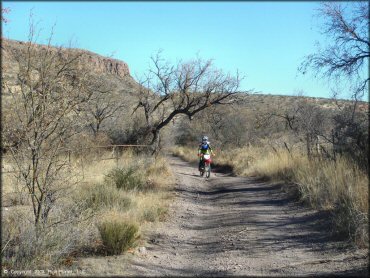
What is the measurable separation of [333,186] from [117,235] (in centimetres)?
575

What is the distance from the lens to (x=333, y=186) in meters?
10.5

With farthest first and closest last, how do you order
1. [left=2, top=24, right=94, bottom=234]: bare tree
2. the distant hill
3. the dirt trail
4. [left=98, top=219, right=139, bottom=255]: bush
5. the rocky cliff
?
the distant hill
the rocky cliff
[left=98, top=219, right=139, bottom=255]: bush
[left=2, top=24, right=94, bottom=234]: bare tree
the dirt trail

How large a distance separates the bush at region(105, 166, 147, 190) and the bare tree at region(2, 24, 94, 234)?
551 centimetres

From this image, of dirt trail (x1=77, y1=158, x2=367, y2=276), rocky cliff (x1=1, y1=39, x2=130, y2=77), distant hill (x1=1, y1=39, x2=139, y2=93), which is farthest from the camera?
distant hill (x1=1, y1=39, x2=139, y2=93)

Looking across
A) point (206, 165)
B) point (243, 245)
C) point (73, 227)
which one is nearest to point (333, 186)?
→ point (243, 245)

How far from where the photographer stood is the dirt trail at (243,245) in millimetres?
6473

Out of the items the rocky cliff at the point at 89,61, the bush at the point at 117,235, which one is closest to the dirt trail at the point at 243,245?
the bush at the point at 117,235

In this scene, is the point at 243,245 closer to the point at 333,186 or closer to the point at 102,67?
the point at 333,186

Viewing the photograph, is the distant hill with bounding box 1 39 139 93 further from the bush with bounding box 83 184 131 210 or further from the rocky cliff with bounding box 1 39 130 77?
the bush with bounding box 83 184 131 210

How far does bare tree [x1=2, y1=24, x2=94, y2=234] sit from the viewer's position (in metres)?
6.91

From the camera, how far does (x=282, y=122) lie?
4053 cm

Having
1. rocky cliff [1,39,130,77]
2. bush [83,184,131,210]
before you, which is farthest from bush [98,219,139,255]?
rocky cliff [1,39,130,77]

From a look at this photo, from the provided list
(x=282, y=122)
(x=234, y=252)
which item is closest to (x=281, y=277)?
(x=234, y=252)

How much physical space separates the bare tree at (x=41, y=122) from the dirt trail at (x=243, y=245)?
1.75 m
